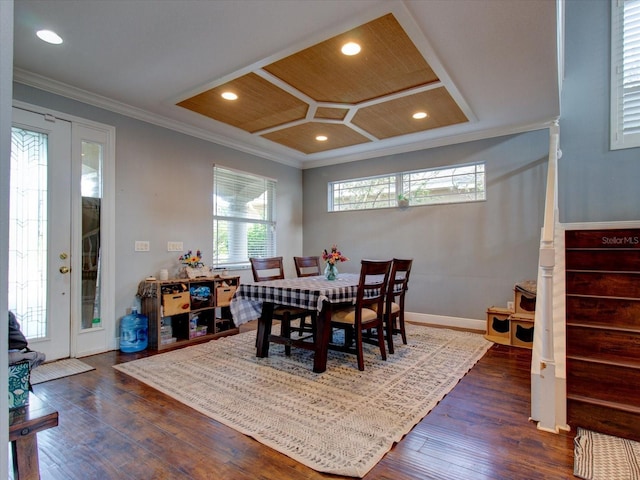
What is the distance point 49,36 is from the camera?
8.19ft

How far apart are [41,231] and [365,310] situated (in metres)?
3.09

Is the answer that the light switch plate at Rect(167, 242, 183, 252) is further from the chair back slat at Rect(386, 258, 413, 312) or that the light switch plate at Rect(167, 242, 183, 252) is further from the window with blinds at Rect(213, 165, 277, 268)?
the chair back slat at Rect(386, 258, 413, 312)

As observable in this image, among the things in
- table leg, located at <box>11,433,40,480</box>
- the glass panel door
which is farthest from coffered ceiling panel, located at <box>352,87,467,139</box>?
table leg, located at <box>11,433,40,480</box>

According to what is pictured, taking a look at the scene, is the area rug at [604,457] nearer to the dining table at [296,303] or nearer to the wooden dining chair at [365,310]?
the wooden dining chair at [365,310]

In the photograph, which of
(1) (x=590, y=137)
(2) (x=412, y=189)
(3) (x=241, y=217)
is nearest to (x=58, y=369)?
(3) (x=241, y=217)

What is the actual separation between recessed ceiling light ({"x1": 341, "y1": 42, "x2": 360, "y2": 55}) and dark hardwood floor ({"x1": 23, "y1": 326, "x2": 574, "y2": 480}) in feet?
8.65

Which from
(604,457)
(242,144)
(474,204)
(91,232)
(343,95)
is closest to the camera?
(604,457)

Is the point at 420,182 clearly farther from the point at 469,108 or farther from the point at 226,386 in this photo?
the point at 226,386

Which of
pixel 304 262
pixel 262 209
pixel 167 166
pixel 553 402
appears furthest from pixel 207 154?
pixel 553 402

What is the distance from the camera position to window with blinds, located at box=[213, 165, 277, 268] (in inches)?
190

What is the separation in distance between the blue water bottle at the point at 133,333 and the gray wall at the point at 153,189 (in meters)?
0.18

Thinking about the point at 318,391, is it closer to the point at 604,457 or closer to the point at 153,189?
the point at 604,457

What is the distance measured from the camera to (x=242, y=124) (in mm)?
4293

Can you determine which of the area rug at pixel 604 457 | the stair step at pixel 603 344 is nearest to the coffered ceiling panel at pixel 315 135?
the stair step at pixel 603 344
